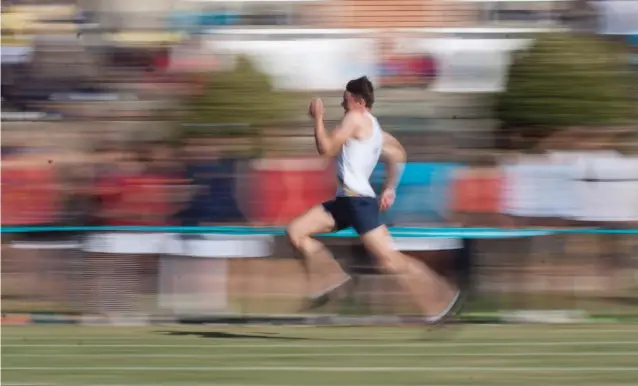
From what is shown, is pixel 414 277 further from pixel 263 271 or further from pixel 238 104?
pixel 238 104

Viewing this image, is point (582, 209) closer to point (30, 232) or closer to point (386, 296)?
point (386, 296)

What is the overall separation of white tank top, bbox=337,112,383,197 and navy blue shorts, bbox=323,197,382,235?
5 cm

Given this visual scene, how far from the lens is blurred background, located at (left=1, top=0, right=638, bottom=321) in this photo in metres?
12.4

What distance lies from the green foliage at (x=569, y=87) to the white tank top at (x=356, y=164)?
3.74m

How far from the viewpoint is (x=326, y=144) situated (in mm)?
10320

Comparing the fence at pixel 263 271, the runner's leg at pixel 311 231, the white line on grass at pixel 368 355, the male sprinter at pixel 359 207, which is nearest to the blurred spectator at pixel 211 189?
the fence at pixel 263 271

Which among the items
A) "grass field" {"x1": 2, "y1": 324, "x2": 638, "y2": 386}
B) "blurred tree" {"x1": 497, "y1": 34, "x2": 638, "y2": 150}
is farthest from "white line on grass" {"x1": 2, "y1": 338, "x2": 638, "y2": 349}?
"blurred tree" {"x1": 497, "y1": 34, "x2": 638, "y2": 150}

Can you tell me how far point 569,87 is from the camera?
46.4 feet

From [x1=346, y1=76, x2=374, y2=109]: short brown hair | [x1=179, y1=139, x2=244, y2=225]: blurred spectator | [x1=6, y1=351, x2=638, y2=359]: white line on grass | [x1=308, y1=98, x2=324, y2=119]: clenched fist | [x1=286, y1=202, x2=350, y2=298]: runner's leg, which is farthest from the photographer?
[x1=179, y1=139, x2=244, y2=225]: blurred spectator

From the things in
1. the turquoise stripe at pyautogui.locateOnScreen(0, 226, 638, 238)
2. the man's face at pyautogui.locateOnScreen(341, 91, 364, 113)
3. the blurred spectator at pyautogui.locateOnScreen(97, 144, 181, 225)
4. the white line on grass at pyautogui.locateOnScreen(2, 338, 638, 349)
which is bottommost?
the white line on grass at pyautogui.locateOnScreen(2, 338, 638, 349)

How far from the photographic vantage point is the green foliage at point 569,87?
46.1 ft

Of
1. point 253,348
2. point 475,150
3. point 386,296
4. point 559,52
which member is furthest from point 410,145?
point 253,348

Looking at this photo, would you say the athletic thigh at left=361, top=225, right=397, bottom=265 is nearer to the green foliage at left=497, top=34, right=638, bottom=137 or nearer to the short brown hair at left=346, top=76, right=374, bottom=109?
the short brown hair at left=346, top=76, right=374, bottom=109

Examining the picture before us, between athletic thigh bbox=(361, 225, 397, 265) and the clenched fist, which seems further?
athletic thigh bbox=(361, 225, 397, 265)
